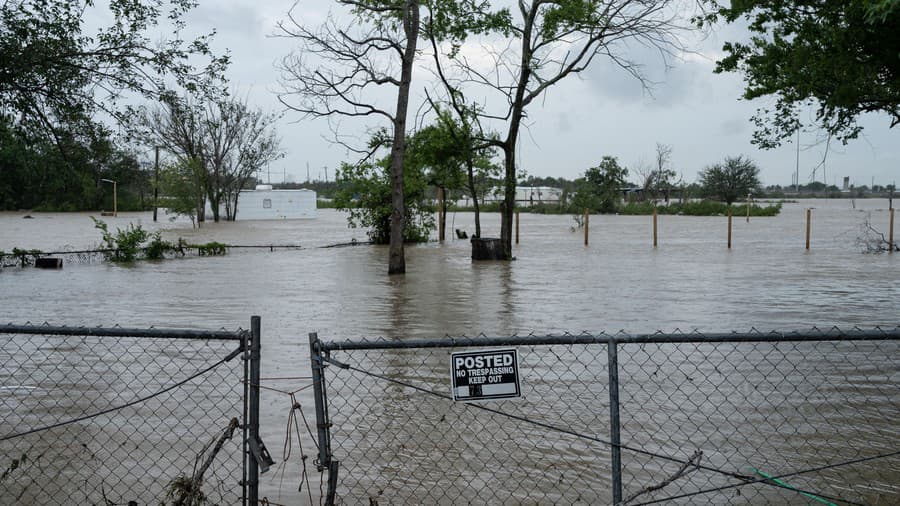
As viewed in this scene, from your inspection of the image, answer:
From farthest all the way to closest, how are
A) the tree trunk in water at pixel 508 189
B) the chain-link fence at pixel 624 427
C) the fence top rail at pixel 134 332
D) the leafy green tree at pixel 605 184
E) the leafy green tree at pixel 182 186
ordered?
the leafy green tree at pixel 605 184, the leafy green tree at pixel 182 186, the tree trunk in water at pixel 508 189, the chain-link fence at pixel 624 427, the fence top rail at pixel 134 332

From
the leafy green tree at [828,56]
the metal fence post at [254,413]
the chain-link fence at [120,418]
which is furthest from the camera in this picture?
the leafy green tree at [828,56]

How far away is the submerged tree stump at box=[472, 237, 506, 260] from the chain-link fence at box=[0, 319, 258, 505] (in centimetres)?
1607

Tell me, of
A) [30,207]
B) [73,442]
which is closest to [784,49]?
[73,442]

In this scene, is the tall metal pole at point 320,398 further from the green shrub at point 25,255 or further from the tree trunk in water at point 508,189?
the tree trunk in water at point 508,189

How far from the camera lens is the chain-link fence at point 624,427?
4.86 m

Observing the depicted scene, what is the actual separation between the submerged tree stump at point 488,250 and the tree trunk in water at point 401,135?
5.56 meters

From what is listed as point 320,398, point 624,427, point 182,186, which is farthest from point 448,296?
point 182,186

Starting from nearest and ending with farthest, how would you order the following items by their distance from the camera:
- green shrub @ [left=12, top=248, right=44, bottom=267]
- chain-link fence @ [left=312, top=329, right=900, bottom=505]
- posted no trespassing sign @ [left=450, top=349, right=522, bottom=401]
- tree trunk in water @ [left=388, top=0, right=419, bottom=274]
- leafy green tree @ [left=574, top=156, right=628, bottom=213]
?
posted no trespassing sign @ [left=450, top=349, right=522, bottom=401]
chain-link fence @ [left=312, top=329, right=900, bottom=505]
tree trunk in water @ [left=388, top=0, right=419, bottom=274]
green shrub @ [left=12, top=248, right=44, bottom=267]
leafy green tree @ [left=574, top=156, right=628, bottom=213]

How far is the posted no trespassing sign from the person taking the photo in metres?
4.34

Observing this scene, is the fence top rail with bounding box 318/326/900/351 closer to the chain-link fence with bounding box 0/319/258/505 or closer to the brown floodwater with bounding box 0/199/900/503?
the chain-link fence with bounding box 0/319/258/505

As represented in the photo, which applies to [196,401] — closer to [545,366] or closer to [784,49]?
[545,366]

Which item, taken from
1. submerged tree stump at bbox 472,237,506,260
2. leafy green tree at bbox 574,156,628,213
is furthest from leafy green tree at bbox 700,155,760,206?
submerged tree stump at bbox 472,237,506,260

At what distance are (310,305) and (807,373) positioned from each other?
29.8ft

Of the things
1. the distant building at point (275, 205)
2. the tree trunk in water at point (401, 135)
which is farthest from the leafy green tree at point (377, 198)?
the distant building at point (275, 205)
